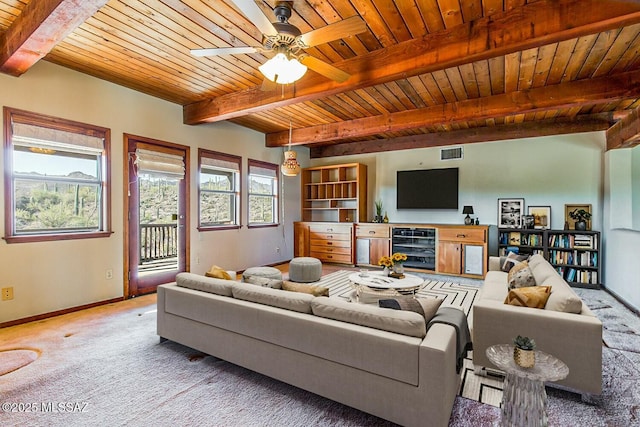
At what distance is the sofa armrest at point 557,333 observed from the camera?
194 cm

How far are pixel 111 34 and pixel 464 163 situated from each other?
18.9 feet

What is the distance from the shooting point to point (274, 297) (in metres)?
2.21

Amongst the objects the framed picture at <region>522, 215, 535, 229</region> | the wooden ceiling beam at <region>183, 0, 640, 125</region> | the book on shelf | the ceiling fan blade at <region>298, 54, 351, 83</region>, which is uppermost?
the wooden ceiling beam at <region>183, 0, 640, 125</region>

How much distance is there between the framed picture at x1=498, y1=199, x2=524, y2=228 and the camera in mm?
5598

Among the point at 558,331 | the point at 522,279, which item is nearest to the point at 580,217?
the point at 522,279

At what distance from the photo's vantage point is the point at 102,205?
3947 millimetres

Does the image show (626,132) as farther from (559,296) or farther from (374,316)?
(374,316)

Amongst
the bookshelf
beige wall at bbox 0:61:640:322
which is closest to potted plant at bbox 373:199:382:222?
beige wall at bbox 0:61:640:322

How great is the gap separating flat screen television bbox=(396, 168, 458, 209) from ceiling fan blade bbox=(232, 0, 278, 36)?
497 cm

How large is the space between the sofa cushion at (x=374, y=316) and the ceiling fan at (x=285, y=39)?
5.54ft

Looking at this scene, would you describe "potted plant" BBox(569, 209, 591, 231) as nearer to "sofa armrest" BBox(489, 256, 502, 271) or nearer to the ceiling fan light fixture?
"sofa armrest" BBox(489, 256, 502, 271)

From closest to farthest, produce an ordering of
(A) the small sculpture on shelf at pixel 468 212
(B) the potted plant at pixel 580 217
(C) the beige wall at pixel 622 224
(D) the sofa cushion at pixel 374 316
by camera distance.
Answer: (D) the sofa cushion at pixel 374 316 → (C) the beige wall at pixel 622 224 → (B) the potted plant at pixel 580 217 → (A) the small sculpture on shelf at pixel 468 212

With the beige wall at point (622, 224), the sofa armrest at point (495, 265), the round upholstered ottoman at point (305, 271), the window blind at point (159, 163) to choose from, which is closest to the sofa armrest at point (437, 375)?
the sofa armrest at point (495, 265)

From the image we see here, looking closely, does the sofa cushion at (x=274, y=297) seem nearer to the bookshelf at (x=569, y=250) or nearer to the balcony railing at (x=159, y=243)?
the balcony railing at (x=159, y=243)
